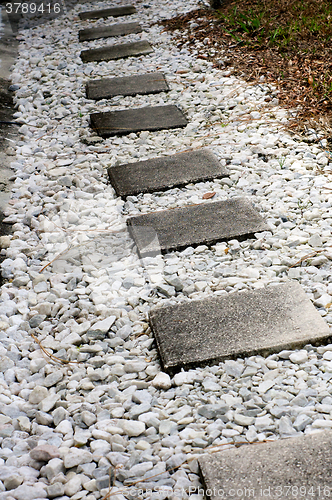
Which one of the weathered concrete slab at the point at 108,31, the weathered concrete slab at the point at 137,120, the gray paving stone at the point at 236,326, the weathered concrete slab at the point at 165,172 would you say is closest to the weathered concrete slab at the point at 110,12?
the weathered concrete slab at the point at 108,31

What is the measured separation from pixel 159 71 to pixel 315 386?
3.28 metres

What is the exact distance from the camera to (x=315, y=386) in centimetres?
140

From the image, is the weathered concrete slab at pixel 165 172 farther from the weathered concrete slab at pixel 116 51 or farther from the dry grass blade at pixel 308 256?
the weathered concrete slab at pixel 116 51

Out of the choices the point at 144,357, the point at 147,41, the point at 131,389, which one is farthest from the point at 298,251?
the point at 147,41

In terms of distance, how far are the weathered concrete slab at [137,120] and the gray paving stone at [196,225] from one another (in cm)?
104

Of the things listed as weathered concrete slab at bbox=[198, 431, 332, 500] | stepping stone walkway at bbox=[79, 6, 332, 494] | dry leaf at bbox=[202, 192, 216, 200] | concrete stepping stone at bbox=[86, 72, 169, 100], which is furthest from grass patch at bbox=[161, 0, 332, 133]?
weathered concrete slab at bbox=[198, 431, 332, 500]

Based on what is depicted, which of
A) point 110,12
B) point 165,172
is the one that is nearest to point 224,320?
point 165,172

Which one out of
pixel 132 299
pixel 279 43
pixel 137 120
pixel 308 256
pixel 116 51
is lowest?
pixel 132 299

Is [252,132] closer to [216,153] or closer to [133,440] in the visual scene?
[216,153]

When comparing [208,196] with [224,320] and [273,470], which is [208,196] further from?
[273,470]

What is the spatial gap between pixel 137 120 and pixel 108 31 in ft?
7.74

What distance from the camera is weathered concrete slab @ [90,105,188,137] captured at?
10.2 feet

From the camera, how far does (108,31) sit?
4996mm

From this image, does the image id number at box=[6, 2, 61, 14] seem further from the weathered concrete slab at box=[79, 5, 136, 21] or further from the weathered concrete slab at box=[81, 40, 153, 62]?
the weathered concrete slab at box=[81, 40, 153, 62]
